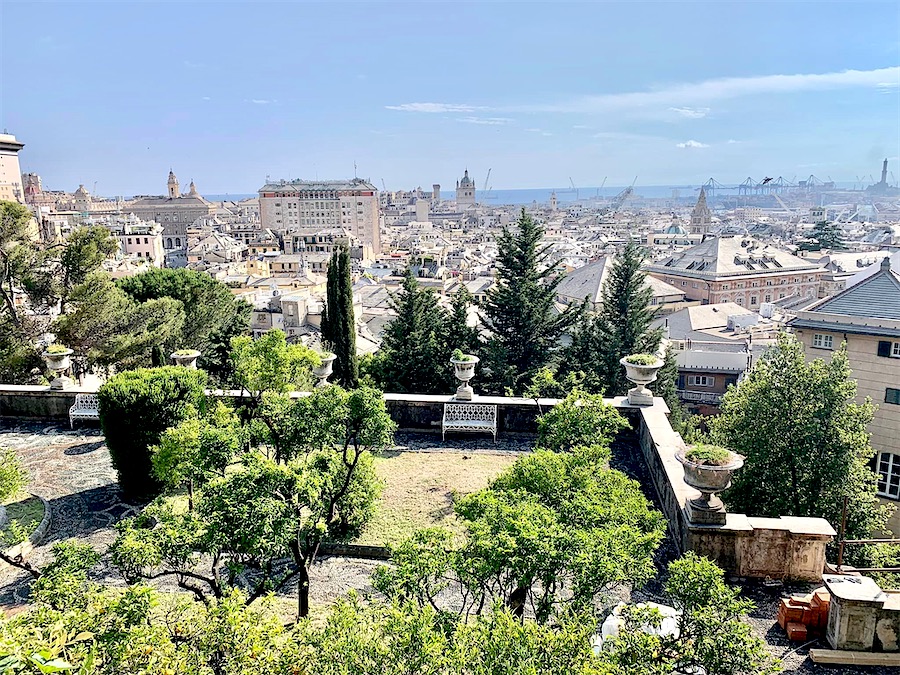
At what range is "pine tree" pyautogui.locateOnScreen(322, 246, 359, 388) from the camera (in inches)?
702

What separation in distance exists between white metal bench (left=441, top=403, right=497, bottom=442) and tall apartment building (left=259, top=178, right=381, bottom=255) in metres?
148

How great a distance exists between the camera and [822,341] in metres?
21.0

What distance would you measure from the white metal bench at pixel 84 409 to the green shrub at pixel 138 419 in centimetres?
341

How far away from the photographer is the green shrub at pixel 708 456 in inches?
298

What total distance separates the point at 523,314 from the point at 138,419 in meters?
13.0

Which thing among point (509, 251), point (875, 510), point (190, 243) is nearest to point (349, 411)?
point (875, 510)

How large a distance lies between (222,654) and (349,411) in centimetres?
341

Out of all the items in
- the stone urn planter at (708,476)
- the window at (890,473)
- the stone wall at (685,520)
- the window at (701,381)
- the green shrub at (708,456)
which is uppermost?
the green shrub at (708,456)

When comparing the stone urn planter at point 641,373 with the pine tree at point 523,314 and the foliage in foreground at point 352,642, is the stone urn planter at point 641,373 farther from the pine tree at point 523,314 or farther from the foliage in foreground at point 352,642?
the pine tree at point 523,314

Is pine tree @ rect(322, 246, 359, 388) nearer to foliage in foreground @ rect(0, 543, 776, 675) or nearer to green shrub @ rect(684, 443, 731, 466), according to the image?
green shrub @ rect(684, 443, 731, 466)

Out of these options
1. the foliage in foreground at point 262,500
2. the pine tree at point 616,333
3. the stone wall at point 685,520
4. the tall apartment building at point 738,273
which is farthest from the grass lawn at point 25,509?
the tall apartment building at point 738,273

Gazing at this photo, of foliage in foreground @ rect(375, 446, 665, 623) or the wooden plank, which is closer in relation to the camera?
foliage in foreground @ rect(375, 446, 665, 623)

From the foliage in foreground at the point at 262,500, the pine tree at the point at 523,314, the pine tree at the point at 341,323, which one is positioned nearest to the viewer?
the foliage in foreground at the point at 262,500

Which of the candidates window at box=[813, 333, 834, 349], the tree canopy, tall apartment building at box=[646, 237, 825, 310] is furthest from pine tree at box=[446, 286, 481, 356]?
tall apartment building at box=[646, 237, 825, 310]
